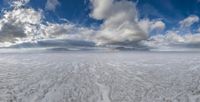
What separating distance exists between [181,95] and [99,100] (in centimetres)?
569

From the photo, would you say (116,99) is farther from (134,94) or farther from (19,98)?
(19,98)

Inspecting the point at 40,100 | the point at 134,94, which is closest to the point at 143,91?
the point at 134,94

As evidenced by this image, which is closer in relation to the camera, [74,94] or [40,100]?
[40,100]

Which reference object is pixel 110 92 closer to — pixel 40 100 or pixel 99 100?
pixel 99 100

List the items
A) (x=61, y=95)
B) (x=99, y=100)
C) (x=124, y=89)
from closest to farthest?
1. (x=99, y=100)
2. (x=61, y=95)
3. (x=124, y=89)

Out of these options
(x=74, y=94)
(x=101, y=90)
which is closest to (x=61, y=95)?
(x=74, y=94)

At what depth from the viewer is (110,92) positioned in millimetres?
15492

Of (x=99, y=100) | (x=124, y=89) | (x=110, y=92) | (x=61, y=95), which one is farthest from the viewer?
(x=124, y=89)

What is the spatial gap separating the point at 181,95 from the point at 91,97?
6.05 metres

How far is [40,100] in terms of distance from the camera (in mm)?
13164

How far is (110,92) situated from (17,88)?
722 cm

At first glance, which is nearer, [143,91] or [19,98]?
[19,98]

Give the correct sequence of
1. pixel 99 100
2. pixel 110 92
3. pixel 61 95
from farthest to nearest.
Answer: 1. pixel 110 92
2. pixel 61 95
3. pixel 99 100

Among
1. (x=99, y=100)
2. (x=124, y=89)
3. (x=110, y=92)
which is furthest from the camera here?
(x=124, y=89)
